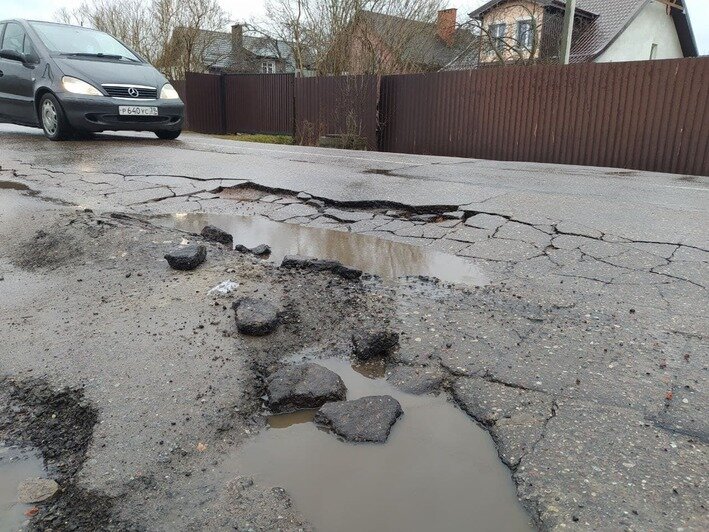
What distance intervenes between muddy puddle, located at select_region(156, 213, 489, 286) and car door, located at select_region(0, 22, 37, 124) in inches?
220

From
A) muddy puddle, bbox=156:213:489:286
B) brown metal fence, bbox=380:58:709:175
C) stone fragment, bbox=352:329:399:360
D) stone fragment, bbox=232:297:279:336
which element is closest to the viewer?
stone fragment, bbox=352:329:399:360

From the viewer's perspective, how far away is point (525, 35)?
23281 millimetres

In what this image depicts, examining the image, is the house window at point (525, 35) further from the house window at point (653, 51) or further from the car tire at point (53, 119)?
the car tire at point (53, 119)

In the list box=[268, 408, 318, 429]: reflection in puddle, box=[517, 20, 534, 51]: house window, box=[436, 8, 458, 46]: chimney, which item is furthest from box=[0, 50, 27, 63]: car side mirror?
box=[517, 20, 534, 51]: house window

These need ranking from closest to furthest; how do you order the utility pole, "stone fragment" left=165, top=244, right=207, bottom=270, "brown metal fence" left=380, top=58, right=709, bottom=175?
"stone fragment" left=165, top=244, right=207, bottom=270, "brown metal fence" left=380, top=58, right=709, bottom=175, the utility pole

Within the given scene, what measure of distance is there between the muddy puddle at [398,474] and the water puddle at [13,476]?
620 mm

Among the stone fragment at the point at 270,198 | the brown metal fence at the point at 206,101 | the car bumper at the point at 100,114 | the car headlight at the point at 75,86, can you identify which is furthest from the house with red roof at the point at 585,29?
the stone fragment at the point at 270,198

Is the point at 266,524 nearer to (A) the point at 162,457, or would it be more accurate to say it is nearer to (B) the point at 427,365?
(A) the point at 162,457

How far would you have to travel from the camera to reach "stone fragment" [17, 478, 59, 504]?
167 cm

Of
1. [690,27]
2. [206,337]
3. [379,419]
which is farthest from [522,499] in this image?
[690,27]

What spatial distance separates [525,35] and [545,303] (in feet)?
76.6

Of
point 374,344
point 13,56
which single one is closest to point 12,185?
point 13,56

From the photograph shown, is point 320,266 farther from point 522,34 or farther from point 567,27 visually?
point 522,34

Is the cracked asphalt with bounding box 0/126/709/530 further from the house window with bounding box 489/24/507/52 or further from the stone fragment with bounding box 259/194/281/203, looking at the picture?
the house window with bounding box 489/24/507/52
